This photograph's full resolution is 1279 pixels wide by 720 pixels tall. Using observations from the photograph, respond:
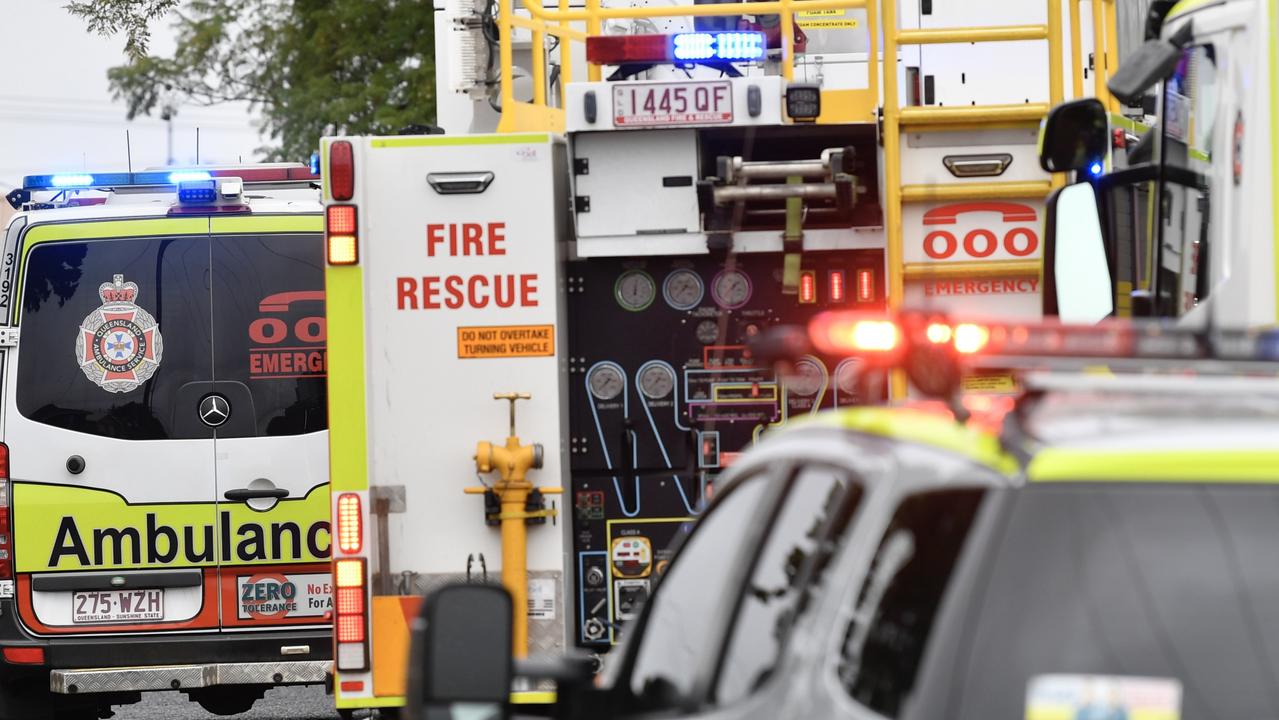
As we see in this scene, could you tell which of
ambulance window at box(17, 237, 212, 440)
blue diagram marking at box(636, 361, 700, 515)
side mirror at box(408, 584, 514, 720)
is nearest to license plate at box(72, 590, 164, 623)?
ambulance window at box(17, 237, 212, 440)

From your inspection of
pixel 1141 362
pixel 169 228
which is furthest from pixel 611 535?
pixel 1141 362

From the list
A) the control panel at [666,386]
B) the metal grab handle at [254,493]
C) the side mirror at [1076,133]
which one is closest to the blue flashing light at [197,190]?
the metal grab handle at [254,493]

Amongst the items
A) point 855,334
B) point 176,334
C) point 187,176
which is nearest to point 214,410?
point 176,334

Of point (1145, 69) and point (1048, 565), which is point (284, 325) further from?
point (1048, 565)

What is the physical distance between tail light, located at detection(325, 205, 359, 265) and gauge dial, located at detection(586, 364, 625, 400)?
0.99m

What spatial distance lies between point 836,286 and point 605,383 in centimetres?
90

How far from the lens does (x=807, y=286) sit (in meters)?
7.64

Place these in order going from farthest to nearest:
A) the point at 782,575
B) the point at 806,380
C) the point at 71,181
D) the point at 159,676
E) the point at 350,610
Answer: the point at 71,181
the point at 159,676
the point at 806,380
the point at 350,610
the point at 782,575

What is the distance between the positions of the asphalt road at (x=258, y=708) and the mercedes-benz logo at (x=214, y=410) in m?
2.70

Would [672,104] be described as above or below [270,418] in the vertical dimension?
above

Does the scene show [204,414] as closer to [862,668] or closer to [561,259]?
[561,259]

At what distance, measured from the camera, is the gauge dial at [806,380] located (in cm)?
760

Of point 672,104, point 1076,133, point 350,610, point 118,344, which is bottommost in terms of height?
point 350,610

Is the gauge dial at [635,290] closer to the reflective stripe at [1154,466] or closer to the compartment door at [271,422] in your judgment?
the compartment door at [271,422]
